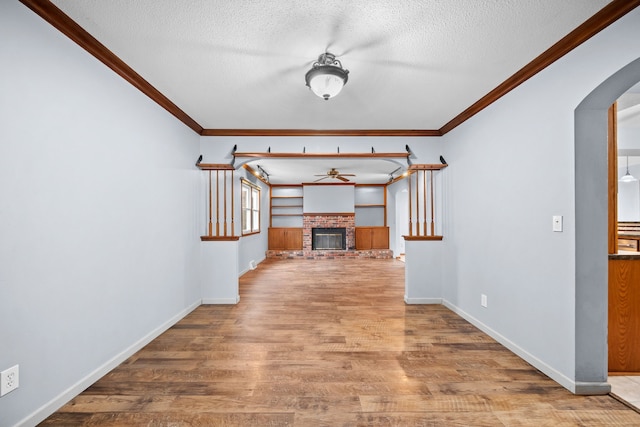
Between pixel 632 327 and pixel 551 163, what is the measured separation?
4.17 feet

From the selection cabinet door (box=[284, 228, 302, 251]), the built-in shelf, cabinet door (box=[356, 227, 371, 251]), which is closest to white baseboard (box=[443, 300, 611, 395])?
cabinet door (box=[356, 227, 371, 251])

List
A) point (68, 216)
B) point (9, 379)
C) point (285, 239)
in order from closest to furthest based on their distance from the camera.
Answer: point (9, 379), point (68, 216), point (285, 239)

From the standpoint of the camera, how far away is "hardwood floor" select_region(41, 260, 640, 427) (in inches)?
62.6

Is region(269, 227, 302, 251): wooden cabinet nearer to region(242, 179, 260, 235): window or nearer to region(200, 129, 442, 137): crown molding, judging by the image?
region(242, 179, 260, 235): window

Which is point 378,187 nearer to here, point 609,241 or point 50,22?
point 609,241

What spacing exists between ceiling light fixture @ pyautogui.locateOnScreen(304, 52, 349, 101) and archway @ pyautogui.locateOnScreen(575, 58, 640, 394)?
1.58m

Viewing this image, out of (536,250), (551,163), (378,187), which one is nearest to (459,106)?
(551,163)

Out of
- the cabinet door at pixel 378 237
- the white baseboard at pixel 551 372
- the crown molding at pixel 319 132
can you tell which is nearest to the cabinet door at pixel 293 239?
the cabinet door at pixel 378 237

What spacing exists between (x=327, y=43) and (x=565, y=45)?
1569 mm

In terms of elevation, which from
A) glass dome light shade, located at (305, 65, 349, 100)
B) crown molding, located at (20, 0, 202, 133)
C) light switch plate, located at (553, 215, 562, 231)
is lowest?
light switch plate, located at (553, 215, 562, 231)

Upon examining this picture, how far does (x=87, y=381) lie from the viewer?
1.84 m

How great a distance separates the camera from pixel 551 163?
1.96 m

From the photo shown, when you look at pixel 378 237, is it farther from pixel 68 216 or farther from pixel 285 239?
pixel 68 216

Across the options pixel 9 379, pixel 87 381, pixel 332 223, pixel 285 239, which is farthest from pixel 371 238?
pixel 9 379
